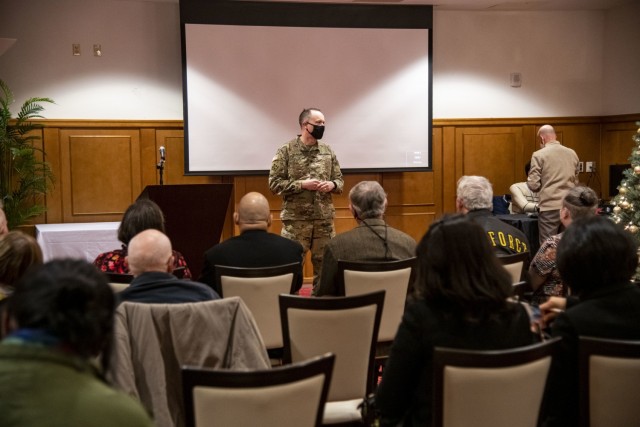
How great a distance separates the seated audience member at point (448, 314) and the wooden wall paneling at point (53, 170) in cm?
597

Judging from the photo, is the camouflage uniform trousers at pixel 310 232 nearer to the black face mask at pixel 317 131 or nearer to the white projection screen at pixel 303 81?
the black face mask at pixel 317 131

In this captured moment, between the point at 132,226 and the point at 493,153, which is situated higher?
the point at 493,153

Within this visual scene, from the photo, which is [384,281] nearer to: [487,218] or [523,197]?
[487,218]

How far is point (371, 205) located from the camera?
4.02 m

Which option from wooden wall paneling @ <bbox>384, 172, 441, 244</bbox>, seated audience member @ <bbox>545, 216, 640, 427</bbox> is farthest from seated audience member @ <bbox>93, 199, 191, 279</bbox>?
wooden wall paneling @ <bbox>384, 172, 441, 244</bbox>

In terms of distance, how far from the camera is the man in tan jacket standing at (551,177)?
7.43 m

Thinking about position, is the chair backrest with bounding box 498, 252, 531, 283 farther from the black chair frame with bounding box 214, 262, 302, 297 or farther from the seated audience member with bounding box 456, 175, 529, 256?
the black chair frame with bounding box 214, 262, 302, 297

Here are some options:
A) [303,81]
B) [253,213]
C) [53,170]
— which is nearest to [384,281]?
[253,213]

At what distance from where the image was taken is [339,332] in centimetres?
291

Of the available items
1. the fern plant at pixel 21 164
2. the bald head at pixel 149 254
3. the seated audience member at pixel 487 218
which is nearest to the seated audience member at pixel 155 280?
the bald head at pixel 149 254

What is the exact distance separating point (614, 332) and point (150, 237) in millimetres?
1691

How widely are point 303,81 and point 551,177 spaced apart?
2796 millimetres

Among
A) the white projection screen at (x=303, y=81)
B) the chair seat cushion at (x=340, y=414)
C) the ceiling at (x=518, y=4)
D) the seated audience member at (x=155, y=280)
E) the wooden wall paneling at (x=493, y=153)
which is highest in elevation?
the ceiling at (x=518, y=4)

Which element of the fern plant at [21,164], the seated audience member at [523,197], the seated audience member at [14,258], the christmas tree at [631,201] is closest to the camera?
the seated audience member at [14,258]
